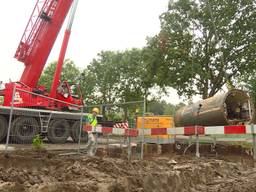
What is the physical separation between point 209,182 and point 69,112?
8570 millimetres

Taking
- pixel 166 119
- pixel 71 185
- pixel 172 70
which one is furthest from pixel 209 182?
pixel 172 70

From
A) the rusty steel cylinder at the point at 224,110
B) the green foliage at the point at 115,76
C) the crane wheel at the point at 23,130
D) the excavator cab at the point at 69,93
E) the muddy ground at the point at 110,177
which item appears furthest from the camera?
the green foliage at the point at 115,76

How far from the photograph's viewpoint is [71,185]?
5.06 m

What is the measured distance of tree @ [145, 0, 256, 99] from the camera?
26062 mm

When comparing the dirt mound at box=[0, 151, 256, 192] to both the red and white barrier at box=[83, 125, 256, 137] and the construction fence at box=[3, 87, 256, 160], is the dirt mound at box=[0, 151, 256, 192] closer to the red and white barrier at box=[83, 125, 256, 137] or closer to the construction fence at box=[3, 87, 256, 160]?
the red and white barrier at box=[83, 125, 256, 137]

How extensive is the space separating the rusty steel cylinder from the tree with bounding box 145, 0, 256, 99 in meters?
13.6

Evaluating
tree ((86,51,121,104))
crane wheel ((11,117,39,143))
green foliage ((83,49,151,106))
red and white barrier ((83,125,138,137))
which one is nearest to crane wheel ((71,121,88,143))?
crane wheel ((11,117,39,143))

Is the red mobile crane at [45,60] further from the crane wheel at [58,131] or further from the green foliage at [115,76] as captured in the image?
the green foliage at [115,76]

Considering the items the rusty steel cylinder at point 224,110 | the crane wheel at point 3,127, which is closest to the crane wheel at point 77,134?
the crane wheel at point 3,127

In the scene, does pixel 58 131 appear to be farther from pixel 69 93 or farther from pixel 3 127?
pixel 69 93

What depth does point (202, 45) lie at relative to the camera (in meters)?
27.8

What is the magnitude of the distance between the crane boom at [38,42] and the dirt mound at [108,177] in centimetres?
757

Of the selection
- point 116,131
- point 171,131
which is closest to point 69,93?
point 116,131

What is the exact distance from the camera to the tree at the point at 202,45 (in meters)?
26.1
